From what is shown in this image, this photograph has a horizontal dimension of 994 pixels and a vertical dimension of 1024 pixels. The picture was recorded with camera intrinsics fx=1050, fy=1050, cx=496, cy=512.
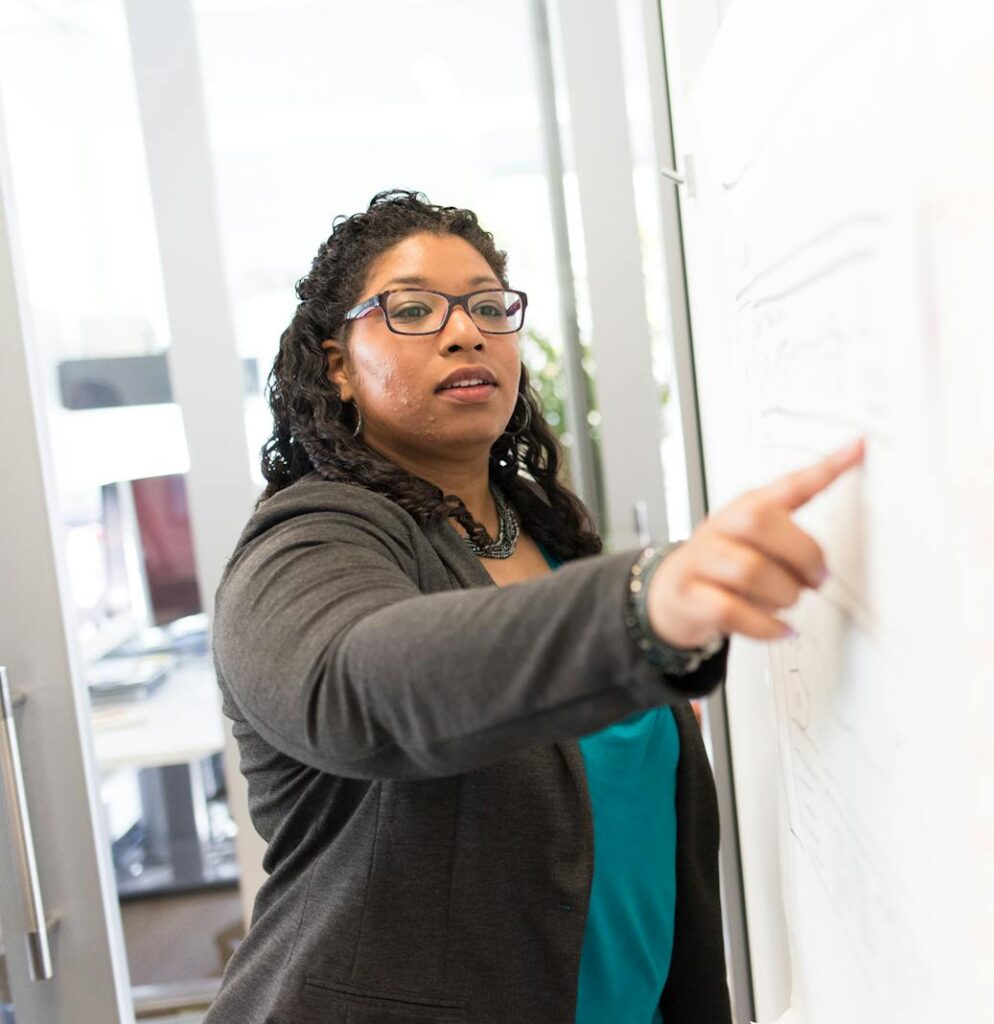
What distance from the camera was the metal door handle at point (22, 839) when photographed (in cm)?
159

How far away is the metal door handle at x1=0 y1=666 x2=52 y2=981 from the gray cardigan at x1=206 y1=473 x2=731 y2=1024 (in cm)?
75

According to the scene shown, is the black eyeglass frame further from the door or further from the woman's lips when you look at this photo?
the door

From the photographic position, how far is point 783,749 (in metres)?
0.90

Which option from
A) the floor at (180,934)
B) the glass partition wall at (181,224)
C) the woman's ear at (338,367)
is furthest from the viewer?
the floor at (180,934)

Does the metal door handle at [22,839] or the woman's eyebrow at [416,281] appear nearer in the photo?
the woman's eyebrow at [416,281]

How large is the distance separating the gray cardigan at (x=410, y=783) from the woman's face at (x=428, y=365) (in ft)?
0.35

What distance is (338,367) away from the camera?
112cm

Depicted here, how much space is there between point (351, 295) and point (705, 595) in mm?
707

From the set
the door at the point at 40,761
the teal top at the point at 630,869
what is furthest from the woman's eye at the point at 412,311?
the door at the point at 40,761

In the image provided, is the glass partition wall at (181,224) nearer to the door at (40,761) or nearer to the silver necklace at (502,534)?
the door at (40,761)

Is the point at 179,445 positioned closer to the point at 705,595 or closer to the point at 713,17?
the point at 713,17

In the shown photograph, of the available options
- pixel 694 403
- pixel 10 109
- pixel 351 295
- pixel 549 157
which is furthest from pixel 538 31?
pixel 351 295

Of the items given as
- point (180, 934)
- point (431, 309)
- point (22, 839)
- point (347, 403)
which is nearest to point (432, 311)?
point (431, 309)

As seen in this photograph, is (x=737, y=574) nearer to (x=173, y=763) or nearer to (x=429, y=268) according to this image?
(x=429, y=268)
